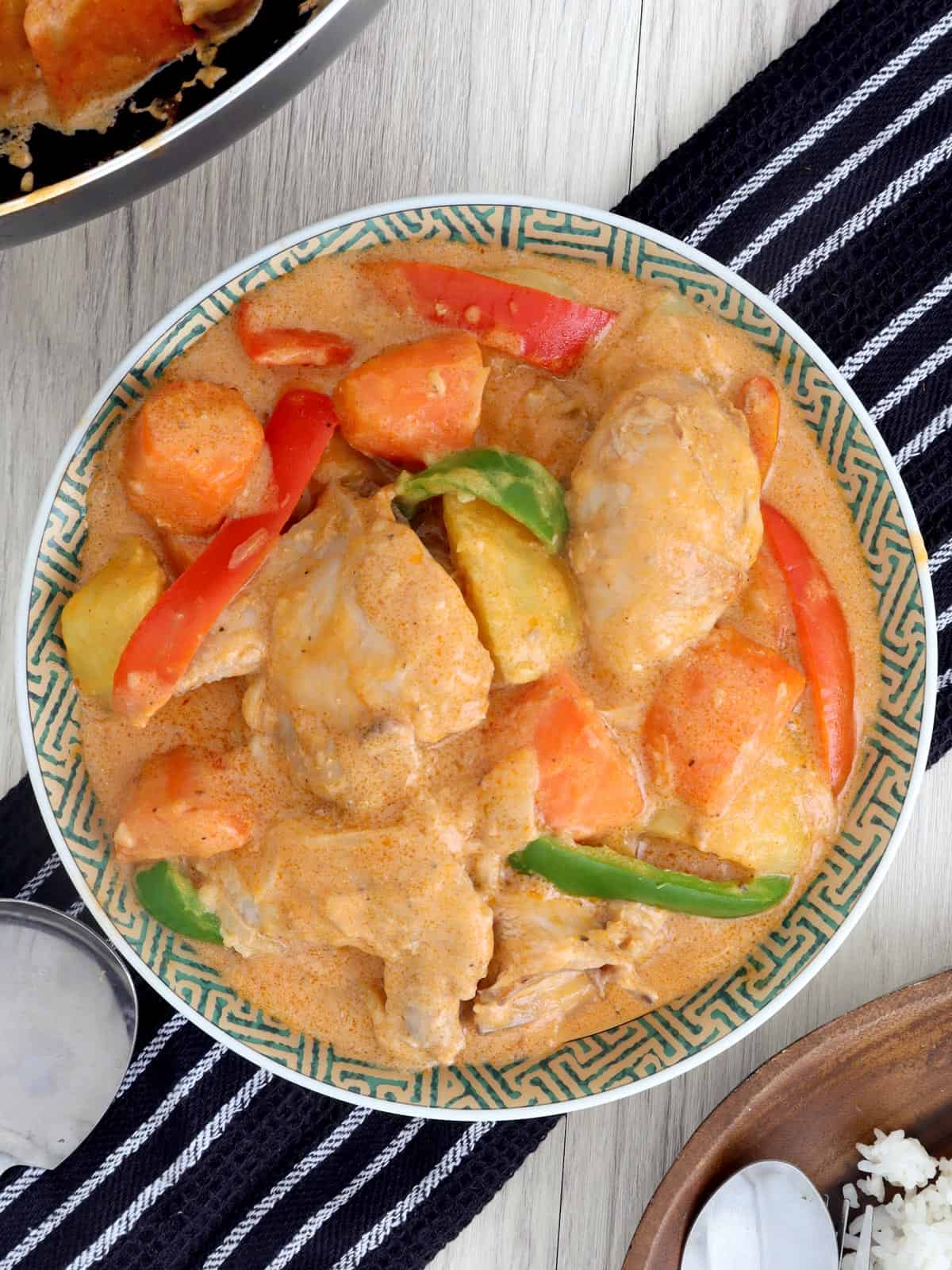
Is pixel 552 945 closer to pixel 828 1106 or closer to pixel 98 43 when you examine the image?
pixel 828 1106

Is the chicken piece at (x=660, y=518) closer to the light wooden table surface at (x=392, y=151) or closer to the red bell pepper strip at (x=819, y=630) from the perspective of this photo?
the red bell pepper strip at (x=819, y=630)

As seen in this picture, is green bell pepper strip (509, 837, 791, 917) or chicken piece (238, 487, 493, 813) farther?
green bell pepper strip (509, 837, 791, 917)

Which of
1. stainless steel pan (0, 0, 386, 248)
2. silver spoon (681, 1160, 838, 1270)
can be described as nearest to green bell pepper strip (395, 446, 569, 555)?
stainless steel pan (0, 0, 386, 248)

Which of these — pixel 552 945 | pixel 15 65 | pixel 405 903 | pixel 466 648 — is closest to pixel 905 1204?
pixel 552 945

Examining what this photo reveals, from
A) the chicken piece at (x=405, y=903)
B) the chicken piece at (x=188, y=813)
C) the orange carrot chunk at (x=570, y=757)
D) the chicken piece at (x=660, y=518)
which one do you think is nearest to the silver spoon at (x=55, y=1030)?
the chicken piece at (x=188, y=813)

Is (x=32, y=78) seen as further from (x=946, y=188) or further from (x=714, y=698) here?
(x=946, y=188)

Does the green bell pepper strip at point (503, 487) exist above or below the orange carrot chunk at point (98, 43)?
below

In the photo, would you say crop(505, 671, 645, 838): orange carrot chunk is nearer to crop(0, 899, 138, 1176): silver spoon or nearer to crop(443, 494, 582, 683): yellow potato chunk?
crop(443, 494, 582, 683): yellow potato chunk
